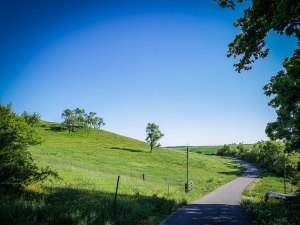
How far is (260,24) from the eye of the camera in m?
9.73

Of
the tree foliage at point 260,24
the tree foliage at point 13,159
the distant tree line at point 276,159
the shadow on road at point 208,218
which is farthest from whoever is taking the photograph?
the distant tree line at point 276,159

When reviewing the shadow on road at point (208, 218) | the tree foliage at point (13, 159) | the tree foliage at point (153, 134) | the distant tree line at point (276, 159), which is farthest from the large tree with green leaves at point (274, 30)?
the tree foliage at point (153, 134)

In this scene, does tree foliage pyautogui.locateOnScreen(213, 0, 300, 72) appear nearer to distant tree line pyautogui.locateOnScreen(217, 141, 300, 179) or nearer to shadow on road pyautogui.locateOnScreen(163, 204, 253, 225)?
shadow on road pyautogui.locateOnScreen(163, 204, 253, 225)

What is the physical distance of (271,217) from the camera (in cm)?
1239

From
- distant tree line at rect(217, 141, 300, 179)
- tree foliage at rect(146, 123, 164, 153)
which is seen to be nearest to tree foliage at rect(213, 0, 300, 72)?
distant tree line at rect(217, 141, 300, 179)

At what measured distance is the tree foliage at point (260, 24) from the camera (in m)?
7.27

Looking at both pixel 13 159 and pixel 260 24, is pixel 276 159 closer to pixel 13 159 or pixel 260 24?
pixel 260 24

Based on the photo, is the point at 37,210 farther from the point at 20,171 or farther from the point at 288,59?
the point at 288,59

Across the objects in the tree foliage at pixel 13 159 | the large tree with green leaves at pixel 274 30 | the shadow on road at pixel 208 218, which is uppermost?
the large tree with green leaves at pixel 274 30

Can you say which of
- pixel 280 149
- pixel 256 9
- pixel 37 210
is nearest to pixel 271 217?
pixel 256 9

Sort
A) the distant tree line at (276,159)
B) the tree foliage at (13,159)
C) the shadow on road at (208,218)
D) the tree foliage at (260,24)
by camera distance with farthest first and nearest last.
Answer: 1. the distant tree line at (276,159)
2. the shadow on road at (208,218)
3. the tree foliage at (13,159)
4. the tree foliage at (260,24)

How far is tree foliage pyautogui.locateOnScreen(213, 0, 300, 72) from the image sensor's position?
7.27m

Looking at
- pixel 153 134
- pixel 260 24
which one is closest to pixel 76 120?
pixel 153 134

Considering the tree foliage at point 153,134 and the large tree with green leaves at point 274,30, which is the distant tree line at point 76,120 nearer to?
the tree foliage at point 153,134
